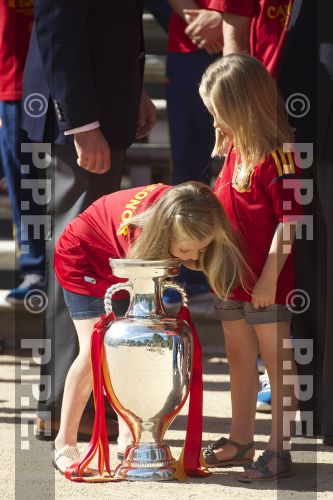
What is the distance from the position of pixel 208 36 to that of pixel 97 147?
3.20 ft

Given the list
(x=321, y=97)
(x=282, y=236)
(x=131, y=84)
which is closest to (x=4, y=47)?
(x=131, y=84)

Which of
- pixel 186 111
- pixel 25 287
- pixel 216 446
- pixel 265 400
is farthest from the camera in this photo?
pixel 25 287

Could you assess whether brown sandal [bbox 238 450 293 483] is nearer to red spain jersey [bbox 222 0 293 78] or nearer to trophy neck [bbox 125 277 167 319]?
trophy neck [bbox 125 277 167 319]

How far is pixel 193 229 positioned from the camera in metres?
3.24

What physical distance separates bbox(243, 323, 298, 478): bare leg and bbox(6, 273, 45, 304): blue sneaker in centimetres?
188

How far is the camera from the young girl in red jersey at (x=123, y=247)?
3264mm

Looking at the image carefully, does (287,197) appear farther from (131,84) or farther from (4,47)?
(4,47)

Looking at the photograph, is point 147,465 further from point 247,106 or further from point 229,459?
point 247,106

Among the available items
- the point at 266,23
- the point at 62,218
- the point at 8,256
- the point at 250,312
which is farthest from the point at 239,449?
the point at 8,256

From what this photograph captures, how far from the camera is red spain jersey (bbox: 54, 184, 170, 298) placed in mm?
3453

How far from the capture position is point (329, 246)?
379 centimetres

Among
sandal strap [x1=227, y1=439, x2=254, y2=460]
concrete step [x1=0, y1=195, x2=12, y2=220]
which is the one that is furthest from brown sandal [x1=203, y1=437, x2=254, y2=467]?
concrete step [x1=0, y1=195, x2=12, y2=220]

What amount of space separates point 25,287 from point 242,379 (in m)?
1.88

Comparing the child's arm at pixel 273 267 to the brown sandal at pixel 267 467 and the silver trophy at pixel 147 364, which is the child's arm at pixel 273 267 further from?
the brown sandal at pixel 267 467
